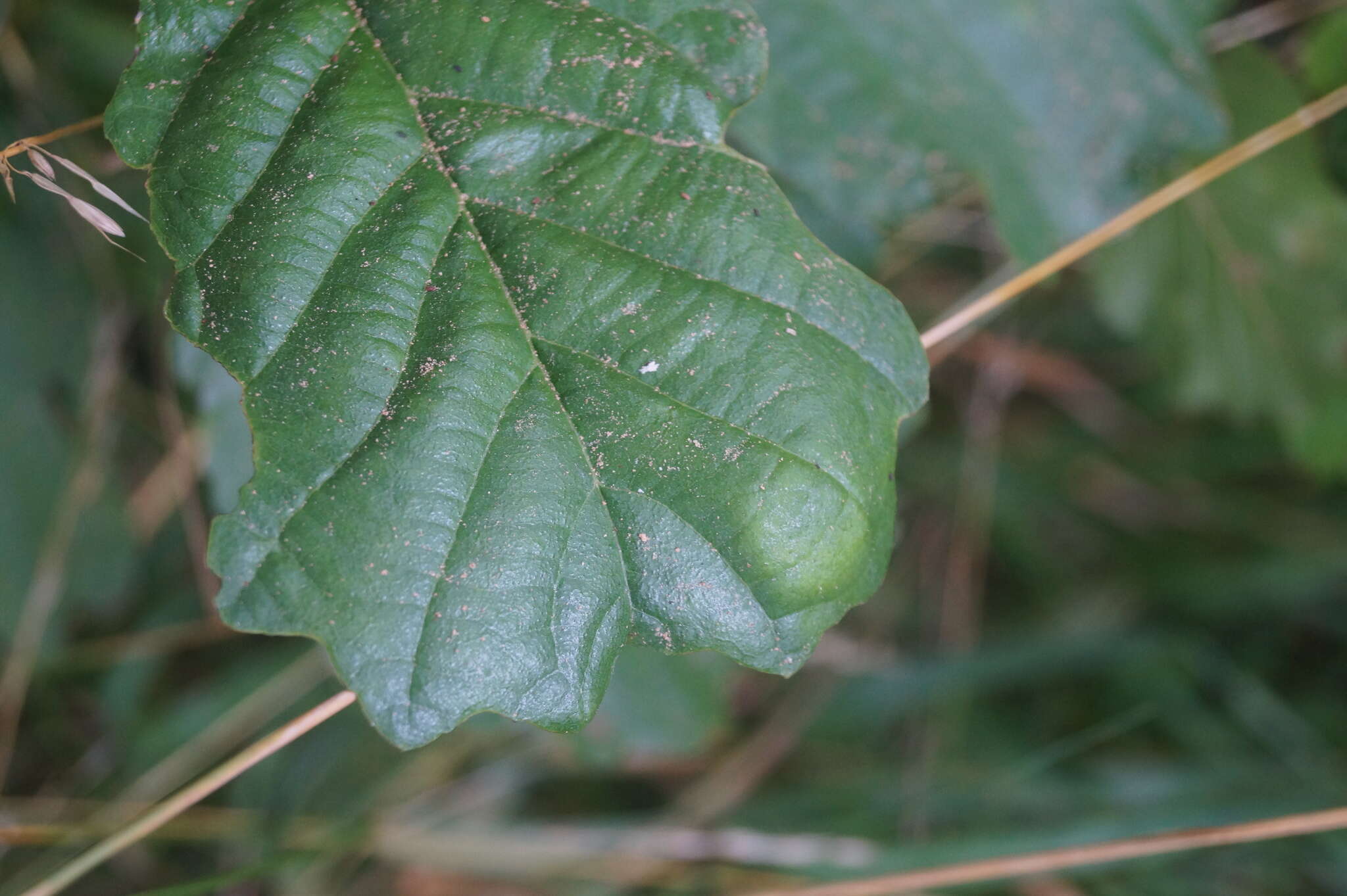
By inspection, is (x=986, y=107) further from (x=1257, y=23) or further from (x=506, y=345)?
(x=506, y=345)

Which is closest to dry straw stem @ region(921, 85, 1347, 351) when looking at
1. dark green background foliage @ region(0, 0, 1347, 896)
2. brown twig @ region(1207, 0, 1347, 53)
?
dark green background foliage @ region(0, 0, 1347, 896)

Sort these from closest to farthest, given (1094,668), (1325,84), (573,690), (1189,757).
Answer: (573,690) → (1325,84) → (1189,757) → (1094,668)

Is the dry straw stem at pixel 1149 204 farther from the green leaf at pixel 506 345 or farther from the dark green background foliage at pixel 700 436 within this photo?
the green leaf at pixel 506 345

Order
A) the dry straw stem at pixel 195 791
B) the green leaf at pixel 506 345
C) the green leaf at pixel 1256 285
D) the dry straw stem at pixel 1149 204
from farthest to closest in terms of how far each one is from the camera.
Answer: the green leaf at pixel 1256 285 < the dry straw stem at pixel 1149 204 < the dry straw stem at pixel 195 791 < the green leaf at pixel 506 345

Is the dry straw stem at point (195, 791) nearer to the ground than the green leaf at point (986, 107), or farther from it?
nearer to the ground

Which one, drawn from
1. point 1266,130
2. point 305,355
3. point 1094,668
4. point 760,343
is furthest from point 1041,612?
point 305,355

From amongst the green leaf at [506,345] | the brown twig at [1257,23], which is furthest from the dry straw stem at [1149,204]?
the green leaf at [506,345]

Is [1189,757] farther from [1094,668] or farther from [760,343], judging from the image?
[760,343]
